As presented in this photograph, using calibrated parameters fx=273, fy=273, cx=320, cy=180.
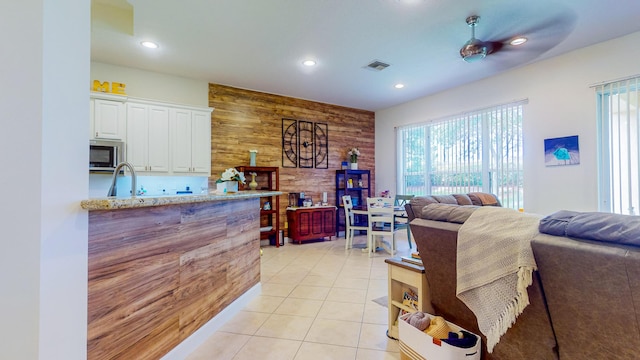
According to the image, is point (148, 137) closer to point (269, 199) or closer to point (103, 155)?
point (103, 155)

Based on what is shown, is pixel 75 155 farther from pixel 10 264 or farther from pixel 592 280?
pixel 592 280

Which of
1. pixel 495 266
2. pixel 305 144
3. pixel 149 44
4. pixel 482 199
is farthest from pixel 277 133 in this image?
pixel 495 266

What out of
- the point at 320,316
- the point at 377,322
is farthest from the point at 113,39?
the point at 377,322

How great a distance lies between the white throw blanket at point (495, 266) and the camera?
1.22 meters

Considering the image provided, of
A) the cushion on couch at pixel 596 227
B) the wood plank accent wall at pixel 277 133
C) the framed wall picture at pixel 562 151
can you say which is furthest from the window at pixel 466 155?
the cushion on couch at pixel 596 227

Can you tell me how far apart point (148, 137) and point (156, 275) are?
3173mm

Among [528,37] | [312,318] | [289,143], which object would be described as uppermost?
[528,37]

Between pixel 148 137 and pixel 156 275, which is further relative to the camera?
pixel 148 137

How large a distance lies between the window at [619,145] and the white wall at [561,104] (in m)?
0.08

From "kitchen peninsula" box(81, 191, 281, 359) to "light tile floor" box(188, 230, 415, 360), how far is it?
0.28 metres

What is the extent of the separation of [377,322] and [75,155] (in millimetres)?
2284

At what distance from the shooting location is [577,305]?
111 cm

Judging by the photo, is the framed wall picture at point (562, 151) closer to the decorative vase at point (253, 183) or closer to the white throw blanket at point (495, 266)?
the white throw blanket at point (495, 266)

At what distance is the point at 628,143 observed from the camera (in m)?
3.25
